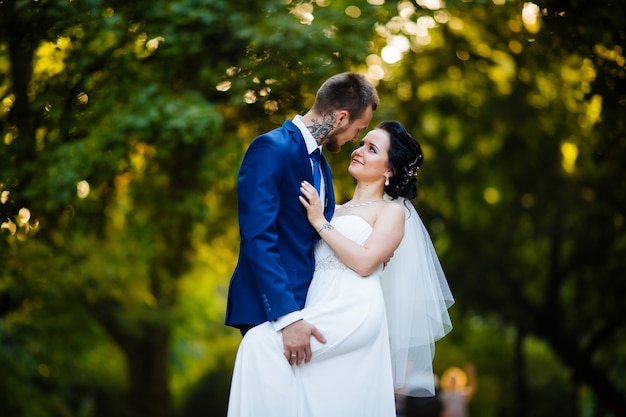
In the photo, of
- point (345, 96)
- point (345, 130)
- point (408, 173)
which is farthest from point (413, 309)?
point (345, 96)

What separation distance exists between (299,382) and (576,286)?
35.9 feet

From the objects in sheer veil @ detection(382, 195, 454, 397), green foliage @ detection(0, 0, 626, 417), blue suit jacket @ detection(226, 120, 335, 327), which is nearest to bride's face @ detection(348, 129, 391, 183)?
sheer veil @ detection(382, 195, 454, 397)

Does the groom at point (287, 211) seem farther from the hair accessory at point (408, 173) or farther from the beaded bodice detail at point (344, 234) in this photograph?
the hair accessory at point (408, 173)

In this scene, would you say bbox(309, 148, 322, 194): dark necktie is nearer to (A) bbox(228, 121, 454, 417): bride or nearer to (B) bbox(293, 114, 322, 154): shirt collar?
(B) bbox(293, 114, 322, 154): shirt collar

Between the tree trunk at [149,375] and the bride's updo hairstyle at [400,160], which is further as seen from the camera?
the tree trunk at [149,375]

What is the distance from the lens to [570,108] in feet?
43.8

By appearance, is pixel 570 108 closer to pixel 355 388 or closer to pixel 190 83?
pixel 190 83

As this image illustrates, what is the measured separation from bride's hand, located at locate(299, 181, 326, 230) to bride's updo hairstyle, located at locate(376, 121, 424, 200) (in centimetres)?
53

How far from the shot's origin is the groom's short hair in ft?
13.4

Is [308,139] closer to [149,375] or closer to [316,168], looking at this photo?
[316,168]

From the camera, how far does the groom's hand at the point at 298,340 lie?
372cm

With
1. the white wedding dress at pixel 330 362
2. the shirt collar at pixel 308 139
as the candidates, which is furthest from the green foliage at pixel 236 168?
the white wedding dress at pixel 330 362

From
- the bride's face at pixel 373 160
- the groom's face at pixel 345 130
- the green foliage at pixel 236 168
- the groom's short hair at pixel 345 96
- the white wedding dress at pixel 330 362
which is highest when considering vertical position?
the groom's short hair at pixel 345 96

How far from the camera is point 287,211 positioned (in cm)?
393
